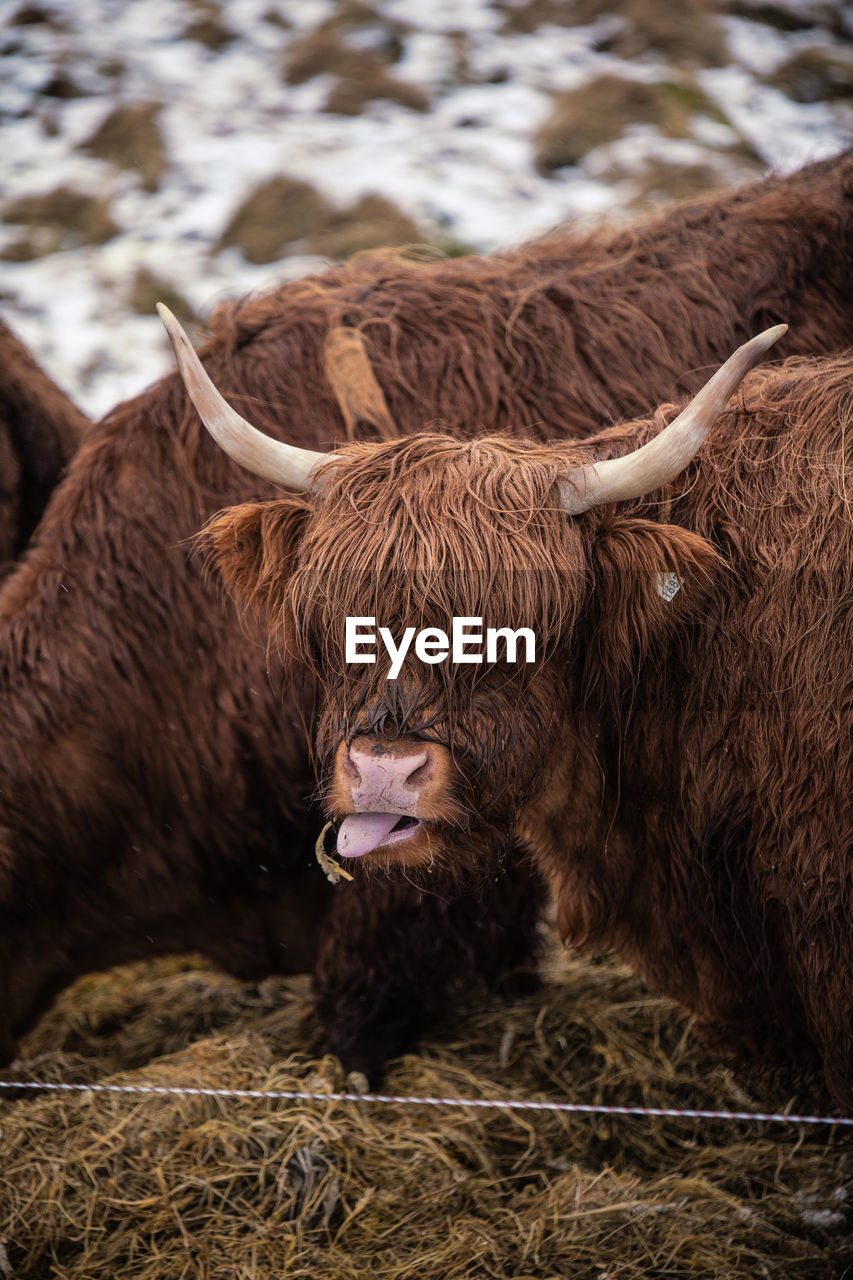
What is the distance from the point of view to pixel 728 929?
2.33 metres

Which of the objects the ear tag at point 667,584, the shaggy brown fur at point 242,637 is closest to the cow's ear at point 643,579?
the ear tag at point 667,584

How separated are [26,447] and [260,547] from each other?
2520 millimetres

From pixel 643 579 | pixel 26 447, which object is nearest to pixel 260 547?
pixel 643 579

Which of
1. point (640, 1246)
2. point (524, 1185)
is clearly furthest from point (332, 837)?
point (640, 1246)

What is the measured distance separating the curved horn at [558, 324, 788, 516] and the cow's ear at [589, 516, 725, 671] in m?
0.07

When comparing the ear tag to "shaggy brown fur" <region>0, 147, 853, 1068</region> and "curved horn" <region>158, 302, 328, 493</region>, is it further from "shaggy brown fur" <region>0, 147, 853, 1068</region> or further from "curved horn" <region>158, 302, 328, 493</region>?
"shaggy brown fur" <region>0, 147, 853, 1068</region>

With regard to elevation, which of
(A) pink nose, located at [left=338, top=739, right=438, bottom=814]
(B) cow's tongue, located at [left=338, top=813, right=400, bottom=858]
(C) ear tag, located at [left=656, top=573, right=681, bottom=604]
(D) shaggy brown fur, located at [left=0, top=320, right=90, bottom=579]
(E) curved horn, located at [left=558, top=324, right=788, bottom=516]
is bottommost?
(D) shaggy brown fur, located at [left=0, top=320, right=90, bottom=579]

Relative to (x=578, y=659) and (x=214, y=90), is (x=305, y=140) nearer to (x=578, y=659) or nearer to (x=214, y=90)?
(x=214, y=90)

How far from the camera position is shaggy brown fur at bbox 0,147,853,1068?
3.03 m

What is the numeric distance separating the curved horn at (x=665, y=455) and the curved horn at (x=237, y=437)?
52cm

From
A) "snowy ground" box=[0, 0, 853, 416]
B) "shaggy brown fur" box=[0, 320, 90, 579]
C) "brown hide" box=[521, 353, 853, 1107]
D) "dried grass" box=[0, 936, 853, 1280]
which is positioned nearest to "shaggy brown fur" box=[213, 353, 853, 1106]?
"brown hide" box=[521, 353, 853, 1107]

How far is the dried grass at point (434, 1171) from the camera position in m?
2.46

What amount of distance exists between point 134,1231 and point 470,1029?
1248 mm

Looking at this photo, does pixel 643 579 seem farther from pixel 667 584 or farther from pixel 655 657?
pixel 655 657
